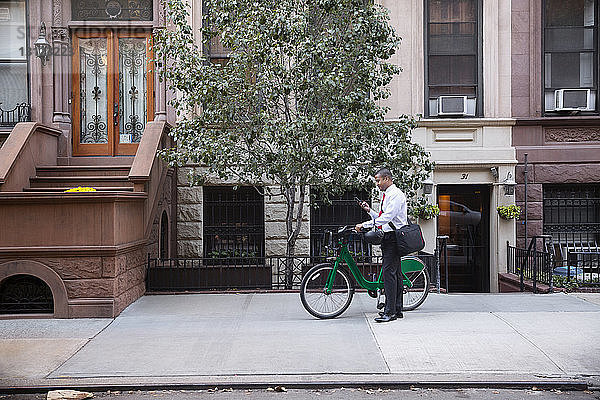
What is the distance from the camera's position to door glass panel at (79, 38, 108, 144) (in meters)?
15.5

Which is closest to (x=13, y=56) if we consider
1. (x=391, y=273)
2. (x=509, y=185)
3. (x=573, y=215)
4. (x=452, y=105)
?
(x=452, y=105)

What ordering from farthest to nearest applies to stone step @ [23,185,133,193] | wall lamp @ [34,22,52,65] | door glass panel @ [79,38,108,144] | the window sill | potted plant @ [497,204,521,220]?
door glass panel @ [79,38,108,144]
the window sill
potted plant @ [497,204,521,220]
wall lamp @ [34,22,52,65]
stone step @ [23,185,133,193]

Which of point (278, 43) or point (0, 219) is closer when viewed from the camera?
point (0, 219)

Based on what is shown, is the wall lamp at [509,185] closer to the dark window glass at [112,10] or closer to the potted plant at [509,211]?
the potted plant at [509,211]

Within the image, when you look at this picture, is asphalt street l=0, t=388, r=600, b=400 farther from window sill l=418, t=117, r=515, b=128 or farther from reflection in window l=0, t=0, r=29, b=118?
reflection in window l=0, t=0, r=29, b=118

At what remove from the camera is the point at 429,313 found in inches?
400

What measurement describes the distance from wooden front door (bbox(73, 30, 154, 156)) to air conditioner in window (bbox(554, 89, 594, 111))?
8.50 metres

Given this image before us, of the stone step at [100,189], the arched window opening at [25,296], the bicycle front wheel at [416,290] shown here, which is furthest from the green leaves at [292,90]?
the arched window opening at [25,296]

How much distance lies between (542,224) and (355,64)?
18.9 feet

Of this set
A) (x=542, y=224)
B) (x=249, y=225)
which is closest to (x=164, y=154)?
(x=249, y=225)

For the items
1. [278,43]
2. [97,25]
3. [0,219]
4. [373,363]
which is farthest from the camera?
[97,25]

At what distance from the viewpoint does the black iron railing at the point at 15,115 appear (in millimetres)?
15375

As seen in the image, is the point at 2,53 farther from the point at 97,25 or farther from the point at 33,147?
the point at 33,147

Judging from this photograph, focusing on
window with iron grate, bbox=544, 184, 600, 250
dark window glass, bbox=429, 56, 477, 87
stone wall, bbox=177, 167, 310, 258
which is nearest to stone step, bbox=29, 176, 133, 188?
stone wall, bbox=177, 167, 310, 258
